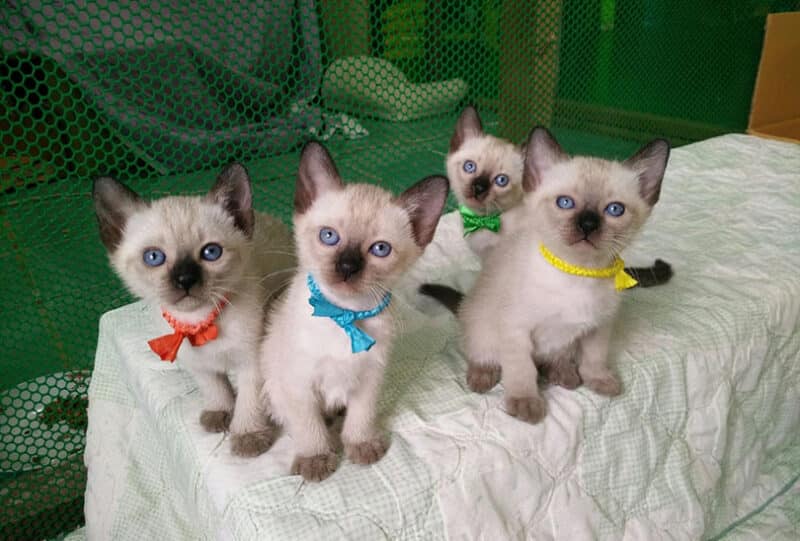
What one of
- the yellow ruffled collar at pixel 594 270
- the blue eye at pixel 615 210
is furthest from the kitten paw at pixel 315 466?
the blue eye at pixel 615 210

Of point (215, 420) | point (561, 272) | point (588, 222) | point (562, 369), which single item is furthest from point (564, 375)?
point (215, 420)

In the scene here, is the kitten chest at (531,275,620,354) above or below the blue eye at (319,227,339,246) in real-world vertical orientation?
below

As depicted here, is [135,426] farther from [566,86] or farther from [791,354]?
[566,86]

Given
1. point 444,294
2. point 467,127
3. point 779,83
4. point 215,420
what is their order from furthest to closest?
point 779,83, point 467,127, point 444,294, point 215,420

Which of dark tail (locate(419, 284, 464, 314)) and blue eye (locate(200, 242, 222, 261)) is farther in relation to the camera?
dark tail (locate(419, 284, 464, 314))

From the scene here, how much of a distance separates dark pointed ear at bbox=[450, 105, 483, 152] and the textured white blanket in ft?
1.19

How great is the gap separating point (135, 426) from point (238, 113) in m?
1.48

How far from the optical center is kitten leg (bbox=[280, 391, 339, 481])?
0.93 m

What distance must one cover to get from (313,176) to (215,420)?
19.1 inches

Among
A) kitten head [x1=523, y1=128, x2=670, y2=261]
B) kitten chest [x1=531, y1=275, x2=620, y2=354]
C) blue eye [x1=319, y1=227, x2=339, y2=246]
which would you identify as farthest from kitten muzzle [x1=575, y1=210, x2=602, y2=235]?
blue eye [x1=319, y1=227, x2=339, y2=246]

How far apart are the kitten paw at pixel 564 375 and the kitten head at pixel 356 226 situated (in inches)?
17.8

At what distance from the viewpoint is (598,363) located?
3.90 ft

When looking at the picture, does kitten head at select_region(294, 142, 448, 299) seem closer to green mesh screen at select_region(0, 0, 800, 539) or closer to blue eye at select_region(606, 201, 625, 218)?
blue eye at select_region(606, 201, 625, 218)

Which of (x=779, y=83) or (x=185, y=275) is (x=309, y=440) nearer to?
(x=185, y=275)
